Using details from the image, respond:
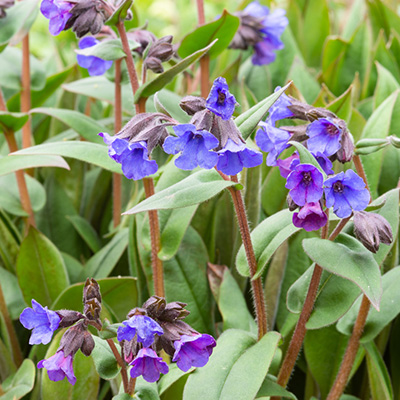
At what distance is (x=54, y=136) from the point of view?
1695 mm

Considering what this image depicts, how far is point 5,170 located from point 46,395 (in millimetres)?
421

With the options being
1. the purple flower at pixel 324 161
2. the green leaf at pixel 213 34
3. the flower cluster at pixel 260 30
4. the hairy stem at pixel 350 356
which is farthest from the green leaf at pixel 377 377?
the flower cluster at pixel 260 30

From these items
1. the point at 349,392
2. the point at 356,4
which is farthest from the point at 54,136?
the point at 356,4

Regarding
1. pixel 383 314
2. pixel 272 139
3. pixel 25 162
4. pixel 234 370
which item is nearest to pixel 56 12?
pixel 25 162

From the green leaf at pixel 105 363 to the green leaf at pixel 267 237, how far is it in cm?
24

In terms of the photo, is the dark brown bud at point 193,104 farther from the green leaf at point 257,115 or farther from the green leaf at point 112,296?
the green leaf at point 112,296

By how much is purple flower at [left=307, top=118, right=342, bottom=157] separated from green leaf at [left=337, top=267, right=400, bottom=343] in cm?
34

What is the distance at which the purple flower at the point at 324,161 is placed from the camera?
909 millimetres

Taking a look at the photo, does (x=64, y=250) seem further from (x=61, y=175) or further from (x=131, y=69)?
(x=131, y=69)

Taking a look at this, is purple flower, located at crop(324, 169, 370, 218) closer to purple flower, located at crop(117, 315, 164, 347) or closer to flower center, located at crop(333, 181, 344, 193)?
flower center, located at crop(333, 181, 344, 193)

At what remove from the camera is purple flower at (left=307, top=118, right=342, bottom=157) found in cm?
90

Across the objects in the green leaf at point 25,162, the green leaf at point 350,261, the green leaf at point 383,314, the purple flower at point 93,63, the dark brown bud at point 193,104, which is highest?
the dark brown bud at point 193,104

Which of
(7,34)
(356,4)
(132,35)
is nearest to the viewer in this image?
(132,35)

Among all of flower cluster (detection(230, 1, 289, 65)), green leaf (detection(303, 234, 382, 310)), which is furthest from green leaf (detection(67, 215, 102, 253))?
green leaf (detection(303, 234, 382, 310))
